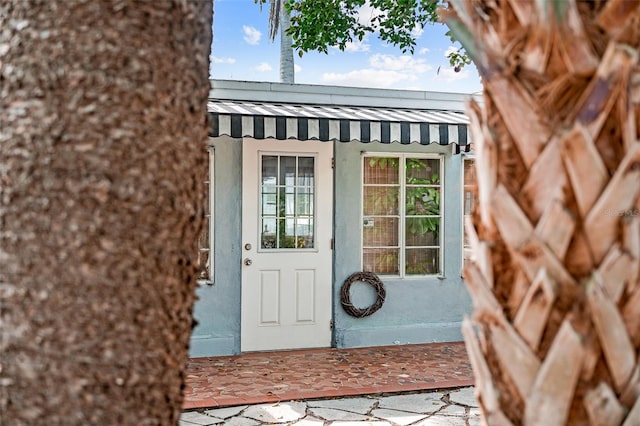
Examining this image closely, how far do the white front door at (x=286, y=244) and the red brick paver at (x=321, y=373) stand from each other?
35 cm

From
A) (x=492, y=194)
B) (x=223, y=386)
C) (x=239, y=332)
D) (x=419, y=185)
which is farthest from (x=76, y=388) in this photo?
(x=419, y=185)

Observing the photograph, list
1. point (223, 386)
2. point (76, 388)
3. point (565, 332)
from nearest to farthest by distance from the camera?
point (565, 332) → point (76, 388) → point (223, 386)

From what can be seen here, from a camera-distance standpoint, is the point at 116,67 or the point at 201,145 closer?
the point at 116,67

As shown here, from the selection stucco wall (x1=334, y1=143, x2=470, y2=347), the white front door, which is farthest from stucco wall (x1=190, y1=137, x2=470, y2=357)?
the white front door

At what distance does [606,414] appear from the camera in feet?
3.45

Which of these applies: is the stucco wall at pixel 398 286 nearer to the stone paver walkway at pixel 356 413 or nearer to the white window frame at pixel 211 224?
the white window frame at pixel 211 224

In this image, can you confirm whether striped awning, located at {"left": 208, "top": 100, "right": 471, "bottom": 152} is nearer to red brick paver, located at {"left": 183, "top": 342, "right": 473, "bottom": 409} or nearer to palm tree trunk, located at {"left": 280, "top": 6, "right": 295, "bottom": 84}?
red brick paver, located at {"left": 183, "top": 342, "right": 473, "bottom": 409}

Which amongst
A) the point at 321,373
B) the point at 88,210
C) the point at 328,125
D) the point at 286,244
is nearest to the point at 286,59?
the point at 286,244

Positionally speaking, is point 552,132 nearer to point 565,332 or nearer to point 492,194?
point 492,194

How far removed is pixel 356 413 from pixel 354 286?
118 inches

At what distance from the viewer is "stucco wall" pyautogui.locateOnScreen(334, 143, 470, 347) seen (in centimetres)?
884

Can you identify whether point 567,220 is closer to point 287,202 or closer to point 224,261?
point 224,261

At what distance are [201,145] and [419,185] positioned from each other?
810cm

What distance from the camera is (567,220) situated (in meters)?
1.04
